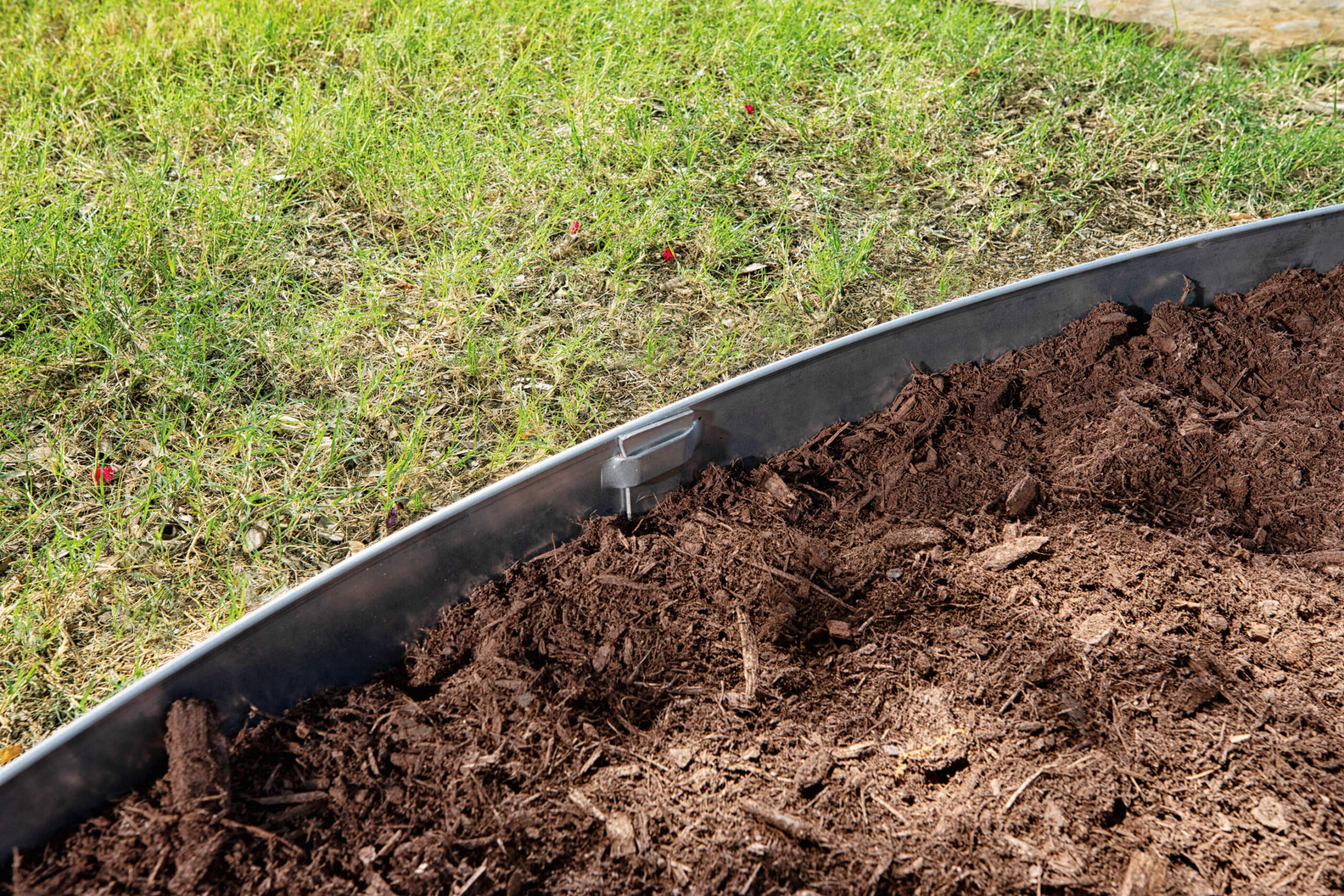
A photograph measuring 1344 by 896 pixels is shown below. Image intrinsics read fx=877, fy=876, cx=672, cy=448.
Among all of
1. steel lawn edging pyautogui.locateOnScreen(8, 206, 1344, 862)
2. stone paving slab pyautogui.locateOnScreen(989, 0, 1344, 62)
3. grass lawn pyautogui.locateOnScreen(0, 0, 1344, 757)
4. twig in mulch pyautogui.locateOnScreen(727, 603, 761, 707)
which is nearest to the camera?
steel lawn edging pyautogui.locateOnScreen(8, 206, 1344, 862)

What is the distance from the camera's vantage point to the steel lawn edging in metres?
1.12

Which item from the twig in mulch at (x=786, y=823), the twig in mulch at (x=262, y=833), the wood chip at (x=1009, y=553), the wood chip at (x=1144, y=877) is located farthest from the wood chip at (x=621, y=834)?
the wood chip at (x=1009, y=553)

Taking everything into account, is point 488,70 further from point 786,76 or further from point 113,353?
point 113,353

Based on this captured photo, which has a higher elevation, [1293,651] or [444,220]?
[444,220]

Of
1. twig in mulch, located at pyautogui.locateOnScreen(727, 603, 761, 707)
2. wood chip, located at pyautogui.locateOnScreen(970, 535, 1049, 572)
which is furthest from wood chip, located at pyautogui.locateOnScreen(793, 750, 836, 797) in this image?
wood chip, located at pyautogui.locateOnScreen(970, 535, 1049, 572)

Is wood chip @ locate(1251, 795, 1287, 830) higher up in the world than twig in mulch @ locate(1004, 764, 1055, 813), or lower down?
lower down

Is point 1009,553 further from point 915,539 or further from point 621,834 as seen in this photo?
point 621,834

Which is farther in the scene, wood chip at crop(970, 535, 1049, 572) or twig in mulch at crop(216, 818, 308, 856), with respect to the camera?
wood chip at crop(970, 535, 1049, 572)

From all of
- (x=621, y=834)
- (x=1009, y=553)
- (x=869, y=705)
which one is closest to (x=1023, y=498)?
(x=1009, y=553)

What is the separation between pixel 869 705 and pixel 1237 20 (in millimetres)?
3471

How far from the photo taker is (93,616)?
5.45 feet

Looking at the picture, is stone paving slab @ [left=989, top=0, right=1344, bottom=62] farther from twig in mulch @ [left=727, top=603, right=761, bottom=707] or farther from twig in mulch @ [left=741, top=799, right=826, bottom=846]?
twig in mulch @ [left=741, top=799, right=826, bottom=846]

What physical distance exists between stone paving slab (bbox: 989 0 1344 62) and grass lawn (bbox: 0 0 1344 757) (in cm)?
9

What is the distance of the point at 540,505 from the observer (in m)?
1.49
